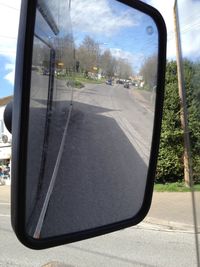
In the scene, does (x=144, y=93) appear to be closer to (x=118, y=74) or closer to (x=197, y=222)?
(x=118, y=74)

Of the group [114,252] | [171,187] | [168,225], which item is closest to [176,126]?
[168,225]

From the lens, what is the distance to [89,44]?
5.52ft

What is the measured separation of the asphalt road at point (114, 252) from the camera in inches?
274

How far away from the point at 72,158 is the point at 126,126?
0.28m

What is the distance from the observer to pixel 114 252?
7.57 meters

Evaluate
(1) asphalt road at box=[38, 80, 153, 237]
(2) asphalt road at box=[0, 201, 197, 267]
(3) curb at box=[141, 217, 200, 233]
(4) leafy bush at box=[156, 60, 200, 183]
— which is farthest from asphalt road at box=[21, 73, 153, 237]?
(3) curb at box=[141, 217, 200, 233]

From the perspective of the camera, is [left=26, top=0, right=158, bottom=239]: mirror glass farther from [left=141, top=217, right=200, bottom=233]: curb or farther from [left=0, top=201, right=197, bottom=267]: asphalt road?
[left=141, top=217, right=200, bottom=233]: curb

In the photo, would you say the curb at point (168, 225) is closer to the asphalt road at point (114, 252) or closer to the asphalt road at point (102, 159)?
the asphalt road at point (114, 252)

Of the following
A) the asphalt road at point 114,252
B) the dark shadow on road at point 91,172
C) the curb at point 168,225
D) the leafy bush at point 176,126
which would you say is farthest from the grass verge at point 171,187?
the dark shadow on road at point 91,172

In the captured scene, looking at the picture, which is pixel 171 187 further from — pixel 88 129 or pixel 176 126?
pixel 88 129

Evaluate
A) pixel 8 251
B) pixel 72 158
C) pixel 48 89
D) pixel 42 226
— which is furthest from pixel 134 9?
pixel 8 251

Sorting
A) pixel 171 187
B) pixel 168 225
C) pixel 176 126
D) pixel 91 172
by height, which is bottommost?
pixel 168 225

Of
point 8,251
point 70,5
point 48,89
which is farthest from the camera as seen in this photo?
point 8,251

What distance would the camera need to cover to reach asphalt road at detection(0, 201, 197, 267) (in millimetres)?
6969
